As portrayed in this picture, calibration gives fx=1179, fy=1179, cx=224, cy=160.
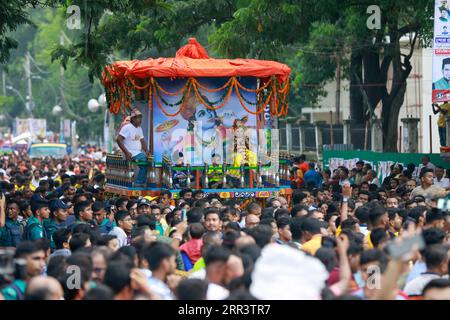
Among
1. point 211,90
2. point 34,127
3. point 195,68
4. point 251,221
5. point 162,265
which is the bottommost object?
point 34,127

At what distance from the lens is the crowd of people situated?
25.4 feet

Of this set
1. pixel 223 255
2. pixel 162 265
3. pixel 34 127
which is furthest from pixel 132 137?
pixel 34 127

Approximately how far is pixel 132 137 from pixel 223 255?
12694 millimetres

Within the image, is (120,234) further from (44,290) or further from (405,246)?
(405,246)

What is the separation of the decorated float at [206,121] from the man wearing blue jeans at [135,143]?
0.13 m

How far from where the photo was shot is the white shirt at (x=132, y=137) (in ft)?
70.2

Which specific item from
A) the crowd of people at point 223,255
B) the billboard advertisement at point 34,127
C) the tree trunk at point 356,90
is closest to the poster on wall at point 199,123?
the crowd of people at point 223,255

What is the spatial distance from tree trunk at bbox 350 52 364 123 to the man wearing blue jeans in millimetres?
13035

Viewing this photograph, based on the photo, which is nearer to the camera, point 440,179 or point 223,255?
point 223,255

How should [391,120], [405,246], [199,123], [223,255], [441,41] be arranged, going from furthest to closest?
1. [391,120]
2. [199,123]
3. [441,41]
4. [223,255]
5. [405,246]

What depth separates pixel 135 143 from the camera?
2156cm
